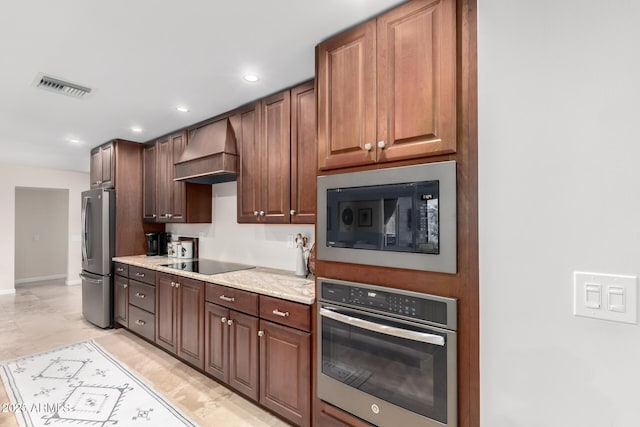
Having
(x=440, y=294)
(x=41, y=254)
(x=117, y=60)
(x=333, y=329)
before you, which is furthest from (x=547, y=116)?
(x=41, y=254)

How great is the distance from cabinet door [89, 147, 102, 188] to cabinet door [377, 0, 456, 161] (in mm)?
4308

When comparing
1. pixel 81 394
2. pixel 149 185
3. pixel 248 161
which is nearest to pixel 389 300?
pixel 248 161

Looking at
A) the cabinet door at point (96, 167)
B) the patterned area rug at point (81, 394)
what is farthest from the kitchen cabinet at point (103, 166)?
the patterned area rug at point (81, 394)

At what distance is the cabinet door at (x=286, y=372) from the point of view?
1932 millimetres

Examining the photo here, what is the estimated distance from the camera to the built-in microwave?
4.55 feet

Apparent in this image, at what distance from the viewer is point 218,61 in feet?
6.95

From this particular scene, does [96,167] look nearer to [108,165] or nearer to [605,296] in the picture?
[108,165]

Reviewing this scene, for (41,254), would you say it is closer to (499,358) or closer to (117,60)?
(117,60)

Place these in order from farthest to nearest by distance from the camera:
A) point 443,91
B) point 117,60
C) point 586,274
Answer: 1. point 117,60
2. point 443,91
3. point 586,274

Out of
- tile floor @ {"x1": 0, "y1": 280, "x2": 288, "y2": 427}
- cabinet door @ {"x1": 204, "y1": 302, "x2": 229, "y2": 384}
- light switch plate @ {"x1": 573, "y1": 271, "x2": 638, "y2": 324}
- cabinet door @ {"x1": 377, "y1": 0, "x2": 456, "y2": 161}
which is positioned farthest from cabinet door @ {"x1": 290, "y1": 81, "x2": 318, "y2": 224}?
light switch plate @ {"x1": 573, "y1": 271, "x2": 638, "y2": 324}

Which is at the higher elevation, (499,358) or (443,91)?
(443,91)

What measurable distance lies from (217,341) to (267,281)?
0.65 m

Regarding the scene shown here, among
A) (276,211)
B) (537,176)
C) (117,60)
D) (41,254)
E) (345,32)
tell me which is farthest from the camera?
(41,254)

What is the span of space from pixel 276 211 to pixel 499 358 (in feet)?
5.85
